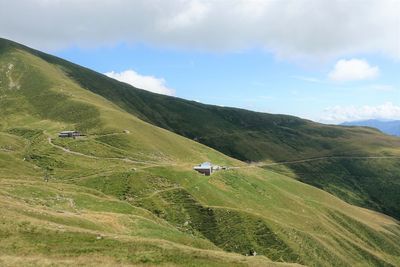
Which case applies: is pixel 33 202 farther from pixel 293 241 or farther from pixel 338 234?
pixel 338 234

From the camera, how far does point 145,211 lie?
4151 inches

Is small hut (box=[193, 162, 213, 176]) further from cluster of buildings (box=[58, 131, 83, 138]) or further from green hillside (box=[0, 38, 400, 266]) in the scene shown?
cluster of buildings (box=[58, 131, 83, 138])

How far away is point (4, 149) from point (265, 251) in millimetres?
96060

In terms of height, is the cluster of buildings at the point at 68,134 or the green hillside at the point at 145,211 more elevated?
the cluster of buildings at the point at 68,134

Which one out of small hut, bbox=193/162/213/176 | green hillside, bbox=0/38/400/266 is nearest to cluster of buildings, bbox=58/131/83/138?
green hillside, bbox=0/38/400/266

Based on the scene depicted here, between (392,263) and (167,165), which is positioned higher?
(167,165)

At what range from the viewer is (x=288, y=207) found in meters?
155

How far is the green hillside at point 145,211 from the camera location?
177 ft

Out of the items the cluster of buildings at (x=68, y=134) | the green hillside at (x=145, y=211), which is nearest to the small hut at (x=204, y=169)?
the green hillside at (x=145, y=211)

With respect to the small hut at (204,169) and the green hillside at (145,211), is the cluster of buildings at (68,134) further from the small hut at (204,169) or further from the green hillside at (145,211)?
the small hut at (204,169)

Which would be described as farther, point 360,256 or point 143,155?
point 143,155

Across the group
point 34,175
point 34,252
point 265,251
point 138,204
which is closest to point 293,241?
point 265,251

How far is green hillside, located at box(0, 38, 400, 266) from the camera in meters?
53.9

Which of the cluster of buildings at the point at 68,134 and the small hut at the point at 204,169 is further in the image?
the cluster of buildings at the point at 68,134
